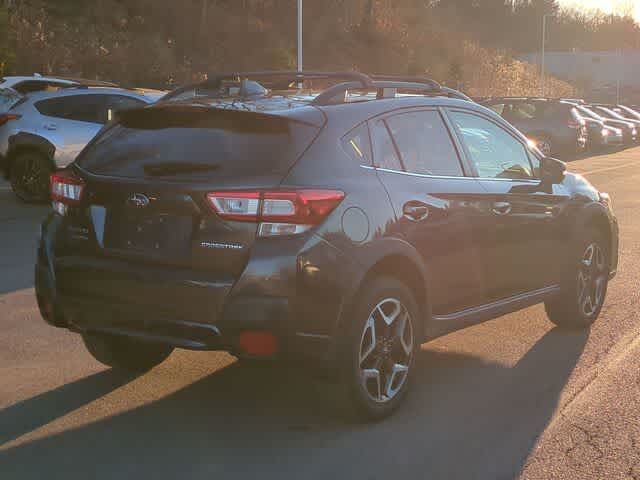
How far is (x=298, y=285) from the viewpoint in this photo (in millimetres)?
4594

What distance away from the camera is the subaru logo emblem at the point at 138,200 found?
4770 millimetres

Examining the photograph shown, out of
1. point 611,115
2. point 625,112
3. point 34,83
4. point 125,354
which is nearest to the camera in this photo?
point 125,354

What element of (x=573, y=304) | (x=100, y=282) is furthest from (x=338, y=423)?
(x=573, y=304)

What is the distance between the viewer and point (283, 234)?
459 centimetres

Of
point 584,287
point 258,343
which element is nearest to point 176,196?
point 258,343

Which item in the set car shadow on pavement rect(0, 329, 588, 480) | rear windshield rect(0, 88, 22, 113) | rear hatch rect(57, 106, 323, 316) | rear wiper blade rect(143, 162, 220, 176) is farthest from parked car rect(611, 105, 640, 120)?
rear wiper blade rect(143, 162, 220, 176)

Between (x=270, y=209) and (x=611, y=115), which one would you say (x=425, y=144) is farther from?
(x=611, y=115)

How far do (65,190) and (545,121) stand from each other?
25.4m

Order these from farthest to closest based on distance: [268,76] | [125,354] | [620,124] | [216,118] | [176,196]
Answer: [620,124] → [268,76] → [125,354] → [216,118] → [176,196]

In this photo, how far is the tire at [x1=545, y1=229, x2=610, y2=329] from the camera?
22.7 feet

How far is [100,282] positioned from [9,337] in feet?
6.98

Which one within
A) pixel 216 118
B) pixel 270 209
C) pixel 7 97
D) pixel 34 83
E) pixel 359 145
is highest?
pixel 216 118

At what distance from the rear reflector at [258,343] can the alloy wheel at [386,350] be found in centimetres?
50

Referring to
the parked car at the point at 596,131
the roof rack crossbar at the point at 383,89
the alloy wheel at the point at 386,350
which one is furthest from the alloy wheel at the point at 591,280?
the parked car at the point at 596,131
